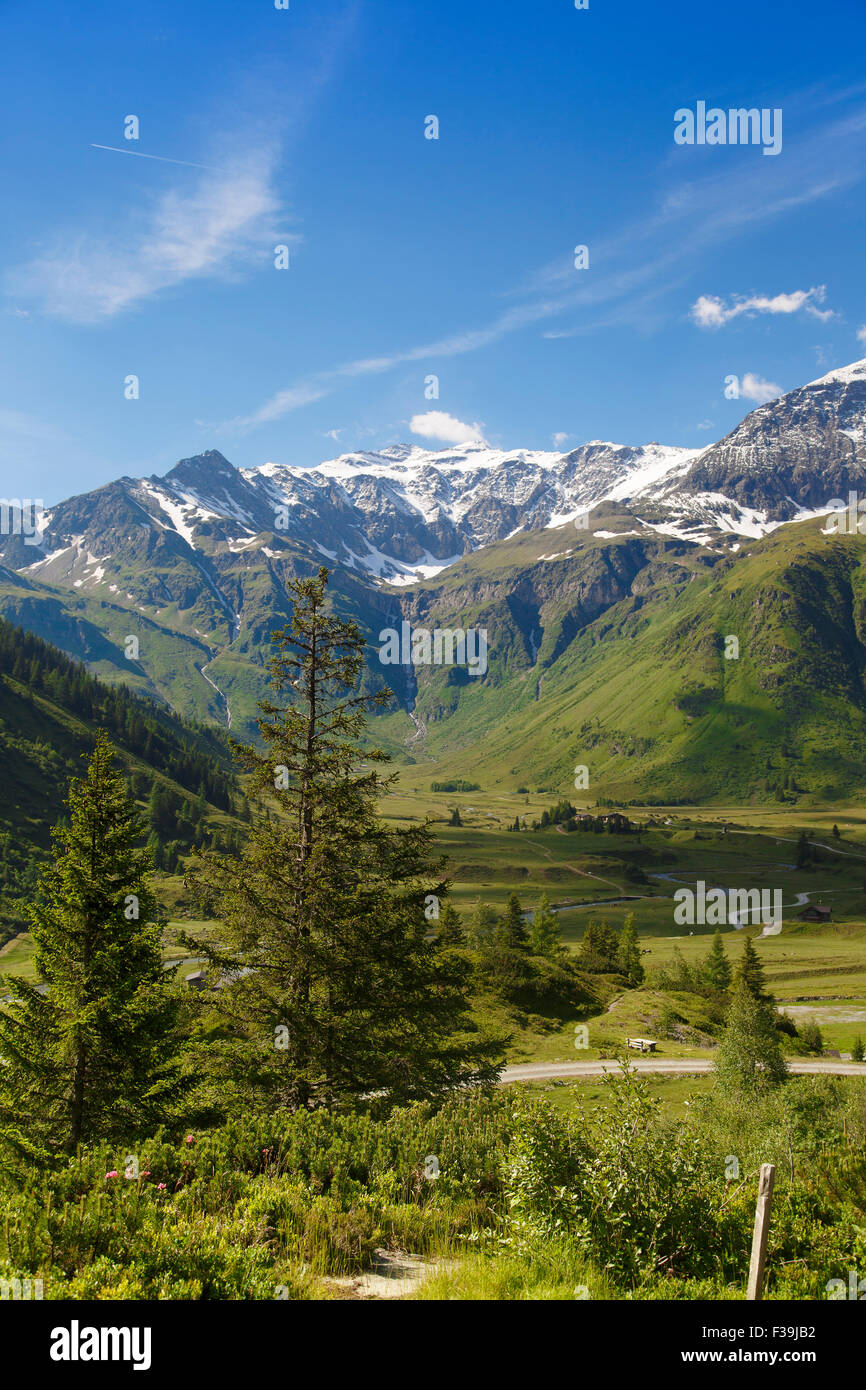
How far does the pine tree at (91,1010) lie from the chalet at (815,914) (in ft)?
556

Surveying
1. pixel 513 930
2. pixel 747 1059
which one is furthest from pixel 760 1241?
pixel 513 930

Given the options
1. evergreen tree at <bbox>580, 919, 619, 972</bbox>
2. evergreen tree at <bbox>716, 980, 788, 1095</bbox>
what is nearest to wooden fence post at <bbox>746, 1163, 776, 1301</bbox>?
evergreen tree at <bbox>716, 980, 788, 1095</bbox>

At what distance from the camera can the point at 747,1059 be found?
47.3 m

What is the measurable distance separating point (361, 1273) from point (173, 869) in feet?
536

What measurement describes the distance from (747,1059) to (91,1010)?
45270mm

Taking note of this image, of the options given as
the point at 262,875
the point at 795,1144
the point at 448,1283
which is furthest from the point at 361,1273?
the point at 795,1144

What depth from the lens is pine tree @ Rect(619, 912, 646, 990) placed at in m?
94.0

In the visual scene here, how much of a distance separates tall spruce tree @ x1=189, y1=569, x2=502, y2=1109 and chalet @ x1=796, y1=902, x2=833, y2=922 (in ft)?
528

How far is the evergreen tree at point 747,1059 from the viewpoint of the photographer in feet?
148

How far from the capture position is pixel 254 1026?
2077 cm

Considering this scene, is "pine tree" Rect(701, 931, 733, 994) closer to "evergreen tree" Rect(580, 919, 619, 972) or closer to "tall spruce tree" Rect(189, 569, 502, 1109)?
"evergreen tree" Rect(580, 919, 619, 972)

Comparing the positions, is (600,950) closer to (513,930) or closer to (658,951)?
(513,930)

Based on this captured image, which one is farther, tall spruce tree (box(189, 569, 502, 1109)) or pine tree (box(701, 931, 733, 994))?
pine tree (box(701, 931, 733, 994))
